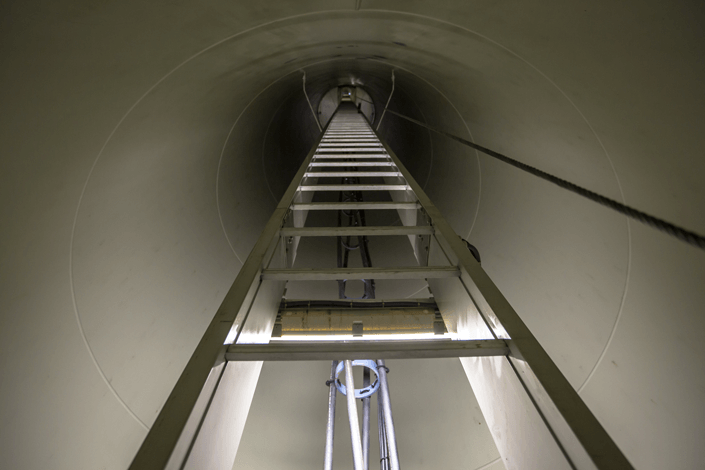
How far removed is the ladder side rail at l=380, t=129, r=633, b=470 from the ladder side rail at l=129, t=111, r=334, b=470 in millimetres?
678

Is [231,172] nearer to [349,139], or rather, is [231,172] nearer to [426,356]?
[349,139]

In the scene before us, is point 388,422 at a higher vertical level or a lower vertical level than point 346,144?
lower

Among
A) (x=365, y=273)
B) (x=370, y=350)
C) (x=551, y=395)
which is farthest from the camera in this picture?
(x=365, y=273)

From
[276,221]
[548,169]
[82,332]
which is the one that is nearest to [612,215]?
[548,169]

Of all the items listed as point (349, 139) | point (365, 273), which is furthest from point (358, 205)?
point (349, 139)

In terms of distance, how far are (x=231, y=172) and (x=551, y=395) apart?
11.5 feet

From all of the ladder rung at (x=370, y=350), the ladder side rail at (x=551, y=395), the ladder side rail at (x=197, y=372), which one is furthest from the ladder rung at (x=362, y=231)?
the ladder rung at (x=370, y=350)

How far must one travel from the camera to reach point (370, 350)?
0.97 metres

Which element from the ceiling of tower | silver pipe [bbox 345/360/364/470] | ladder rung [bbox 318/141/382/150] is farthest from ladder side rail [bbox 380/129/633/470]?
ladder rung [bbox 318/141/382/150]

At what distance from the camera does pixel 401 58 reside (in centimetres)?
332

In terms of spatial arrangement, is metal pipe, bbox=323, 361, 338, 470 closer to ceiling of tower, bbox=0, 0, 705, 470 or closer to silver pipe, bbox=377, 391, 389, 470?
silver pipe, bbox=377, 391, 389, 470

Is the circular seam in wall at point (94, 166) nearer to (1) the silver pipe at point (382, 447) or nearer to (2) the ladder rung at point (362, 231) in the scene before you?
(2) the ladder rung at point (362, 231)

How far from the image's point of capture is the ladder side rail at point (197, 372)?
0.65 m

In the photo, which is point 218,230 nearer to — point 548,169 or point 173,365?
point 173,365
